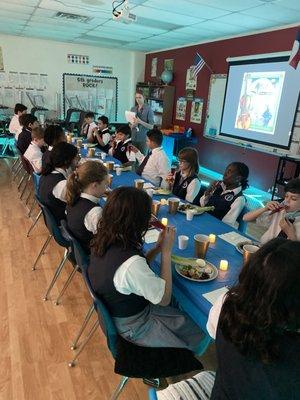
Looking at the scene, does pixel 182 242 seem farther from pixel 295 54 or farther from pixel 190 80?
pixel 190 80

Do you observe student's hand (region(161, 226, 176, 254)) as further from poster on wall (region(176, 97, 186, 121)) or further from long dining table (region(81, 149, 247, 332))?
poster on wall (region(176, 97, 186, 121))

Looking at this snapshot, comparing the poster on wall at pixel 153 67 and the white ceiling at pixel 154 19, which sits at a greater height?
the white ceiling at pixel 154 19

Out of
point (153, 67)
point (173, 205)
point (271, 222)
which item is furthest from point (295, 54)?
point (153, 67)

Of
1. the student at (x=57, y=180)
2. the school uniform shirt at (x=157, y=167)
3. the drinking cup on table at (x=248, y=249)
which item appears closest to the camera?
the drinking cup on table at (x=248, y=249)

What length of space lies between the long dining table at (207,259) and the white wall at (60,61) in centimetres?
701

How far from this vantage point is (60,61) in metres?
8.04

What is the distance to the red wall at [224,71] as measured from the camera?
4.98 meters

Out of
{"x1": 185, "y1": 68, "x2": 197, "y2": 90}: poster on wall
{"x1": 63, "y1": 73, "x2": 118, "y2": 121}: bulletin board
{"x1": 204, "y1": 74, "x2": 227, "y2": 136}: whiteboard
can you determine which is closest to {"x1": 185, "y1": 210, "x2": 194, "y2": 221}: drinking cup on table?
{"x1": 204, "y1": 74, "x2": 227, "y2": 136}: whiteboard

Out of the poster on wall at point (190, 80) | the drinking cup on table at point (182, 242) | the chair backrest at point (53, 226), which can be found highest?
the poster on wall at point (190, 80)

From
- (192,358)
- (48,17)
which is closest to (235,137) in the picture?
(48,17)

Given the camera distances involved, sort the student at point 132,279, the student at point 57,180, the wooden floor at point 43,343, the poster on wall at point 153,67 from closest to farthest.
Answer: the student at point 132,279, the wooden floor at point 43,343, the student at point 57,180, the poster on wall at point 153,67

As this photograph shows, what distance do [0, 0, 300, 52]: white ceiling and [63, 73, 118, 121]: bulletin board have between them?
1333mm

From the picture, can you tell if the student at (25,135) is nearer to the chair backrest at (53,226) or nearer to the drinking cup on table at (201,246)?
the chair backrest at (53,226)

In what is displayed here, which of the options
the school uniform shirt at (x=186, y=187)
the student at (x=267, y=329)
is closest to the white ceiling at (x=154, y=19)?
the school uniform shirt at (x=186, y=187)
